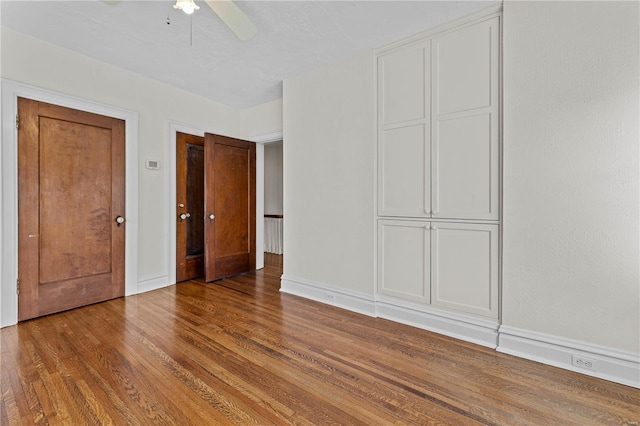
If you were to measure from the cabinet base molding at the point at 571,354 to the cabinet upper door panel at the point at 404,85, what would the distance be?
1935 millimetres

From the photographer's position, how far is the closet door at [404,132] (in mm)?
2719

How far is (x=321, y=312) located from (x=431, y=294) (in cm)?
111

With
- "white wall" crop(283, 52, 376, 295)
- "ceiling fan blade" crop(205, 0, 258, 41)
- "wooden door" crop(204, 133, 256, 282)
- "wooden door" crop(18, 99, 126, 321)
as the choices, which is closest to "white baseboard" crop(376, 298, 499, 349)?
"white wall" crop(283, 52, 376, 295)

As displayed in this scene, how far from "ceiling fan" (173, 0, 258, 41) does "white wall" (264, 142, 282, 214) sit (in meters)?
4.99

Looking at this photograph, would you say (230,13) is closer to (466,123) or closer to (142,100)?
(466,123)

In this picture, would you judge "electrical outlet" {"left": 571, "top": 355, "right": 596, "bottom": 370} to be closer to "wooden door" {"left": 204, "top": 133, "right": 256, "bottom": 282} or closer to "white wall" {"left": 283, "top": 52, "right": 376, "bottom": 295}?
"white wall" {"left": 283, "top": 52, "right": 376, "bottom": 295}

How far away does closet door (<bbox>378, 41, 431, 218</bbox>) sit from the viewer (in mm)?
2719

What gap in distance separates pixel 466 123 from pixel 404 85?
71cm

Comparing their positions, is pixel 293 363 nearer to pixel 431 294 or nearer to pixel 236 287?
pixel 431 294

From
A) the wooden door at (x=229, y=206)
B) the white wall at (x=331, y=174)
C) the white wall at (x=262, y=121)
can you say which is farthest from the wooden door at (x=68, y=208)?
the white wall at (x=331, y=174)

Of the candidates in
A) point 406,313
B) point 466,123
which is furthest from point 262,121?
point 406,313

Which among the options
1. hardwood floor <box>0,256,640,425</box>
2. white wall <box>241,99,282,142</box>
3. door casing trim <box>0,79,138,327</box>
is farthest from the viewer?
white wall <box>241,99,282,142</box>

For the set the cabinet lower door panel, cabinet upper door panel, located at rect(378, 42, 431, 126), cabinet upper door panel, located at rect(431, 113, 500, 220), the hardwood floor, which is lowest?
the hardwood floor

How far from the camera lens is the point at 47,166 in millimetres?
2943
